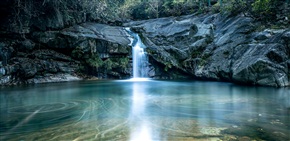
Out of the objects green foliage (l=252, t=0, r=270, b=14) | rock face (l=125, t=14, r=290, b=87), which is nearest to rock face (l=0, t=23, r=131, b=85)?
rock face (l=125, t=14, r=290, b=87)

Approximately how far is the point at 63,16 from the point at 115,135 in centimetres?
1471

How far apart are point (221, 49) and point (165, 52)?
417cm

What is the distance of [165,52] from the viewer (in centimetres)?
1600

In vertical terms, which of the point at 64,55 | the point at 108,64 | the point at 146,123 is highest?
the point at 64,55

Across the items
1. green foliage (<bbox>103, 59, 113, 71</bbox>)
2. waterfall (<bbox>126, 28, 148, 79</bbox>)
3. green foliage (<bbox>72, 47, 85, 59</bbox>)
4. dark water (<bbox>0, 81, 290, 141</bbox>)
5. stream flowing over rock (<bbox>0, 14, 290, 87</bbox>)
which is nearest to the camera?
dark water (<bbox>0, 81, 290, 141</bbox>)

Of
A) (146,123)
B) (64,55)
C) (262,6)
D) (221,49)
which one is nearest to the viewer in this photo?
(146,123)

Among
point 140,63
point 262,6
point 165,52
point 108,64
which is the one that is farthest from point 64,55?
point 262,6

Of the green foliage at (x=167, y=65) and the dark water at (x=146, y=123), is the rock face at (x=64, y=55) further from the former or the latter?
the dark water at (x=146, y=123)

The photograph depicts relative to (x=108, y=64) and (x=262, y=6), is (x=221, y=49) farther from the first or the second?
(x=108, y=64)

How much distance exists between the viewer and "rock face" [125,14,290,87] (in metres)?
10.1

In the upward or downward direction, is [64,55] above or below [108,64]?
above

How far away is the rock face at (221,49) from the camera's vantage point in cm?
1008

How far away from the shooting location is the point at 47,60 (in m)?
14.3

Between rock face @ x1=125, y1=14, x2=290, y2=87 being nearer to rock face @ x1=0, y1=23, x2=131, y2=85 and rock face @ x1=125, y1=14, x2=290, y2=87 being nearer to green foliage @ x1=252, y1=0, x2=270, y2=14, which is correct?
green foliage @ x1=252, y1=0, x2=270, y2=14
